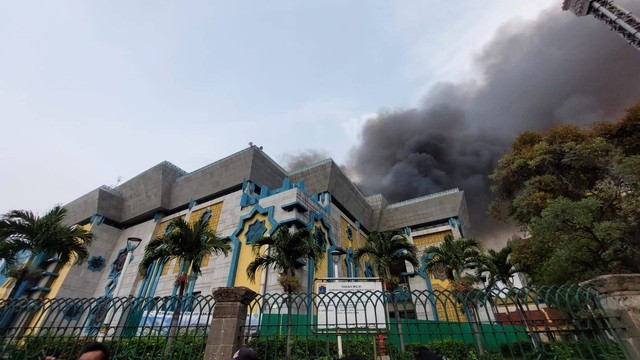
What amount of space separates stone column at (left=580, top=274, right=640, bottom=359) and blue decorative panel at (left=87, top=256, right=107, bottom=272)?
39236 millimetres

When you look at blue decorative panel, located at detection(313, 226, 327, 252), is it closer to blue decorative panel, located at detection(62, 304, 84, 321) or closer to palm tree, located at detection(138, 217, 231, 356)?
palm tree, located at detection(138, 217, 231, 356)

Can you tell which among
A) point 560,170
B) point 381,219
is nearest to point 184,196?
point 381,219

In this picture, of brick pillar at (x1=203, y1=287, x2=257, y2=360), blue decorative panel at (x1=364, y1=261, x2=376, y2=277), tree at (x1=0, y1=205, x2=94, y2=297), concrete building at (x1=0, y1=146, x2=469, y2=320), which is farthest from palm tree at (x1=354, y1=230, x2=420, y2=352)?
tree at (x1=0, y1=205, x2=94, y2=297)

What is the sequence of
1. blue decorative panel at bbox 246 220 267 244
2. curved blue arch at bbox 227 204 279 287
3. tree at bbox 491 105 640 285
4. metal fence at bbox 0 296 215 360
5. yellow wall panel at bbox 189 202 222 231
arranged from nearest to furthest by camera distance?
metal fence at bbox 0 296 215 360, tree at bbox 491 105 640 285, curved blue arch at bbox 227 204 279 287, blue decorative panel at bbox 246 220 267 244, yellow wall panel at bbox 189 202 222 231

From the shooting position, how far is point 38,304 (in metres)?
5.62

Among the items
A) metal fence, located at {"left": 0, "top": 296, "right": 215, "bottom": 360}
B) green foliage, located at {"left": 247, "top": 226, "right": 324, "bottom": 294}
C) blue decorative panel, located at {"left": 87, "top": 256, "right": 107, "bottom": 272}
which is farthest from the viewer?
blue decorative panel, located at {"left": 87, "top": 256, "right": 107, "bottom": 272}

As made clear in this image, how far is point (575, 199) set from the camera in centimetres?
1459

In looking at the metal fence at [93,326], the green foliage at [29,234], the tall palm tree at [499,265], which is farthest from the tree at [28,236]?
the tall palm tree at [499,265]

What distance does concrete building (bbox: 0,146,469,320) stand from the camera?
23188 millimetres

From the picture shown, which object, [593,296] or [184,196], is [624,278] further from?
[184,196]

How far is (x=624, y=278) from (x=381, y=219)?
117 feet

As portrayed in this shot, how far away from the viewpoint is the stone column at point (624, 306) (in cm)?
416

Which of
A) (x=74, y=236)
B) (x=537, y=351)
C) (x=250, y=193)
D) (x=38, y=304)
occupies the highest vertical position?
(x=250, y=193)

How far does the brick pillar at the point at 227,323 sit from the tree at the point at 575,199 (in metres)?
12.2
